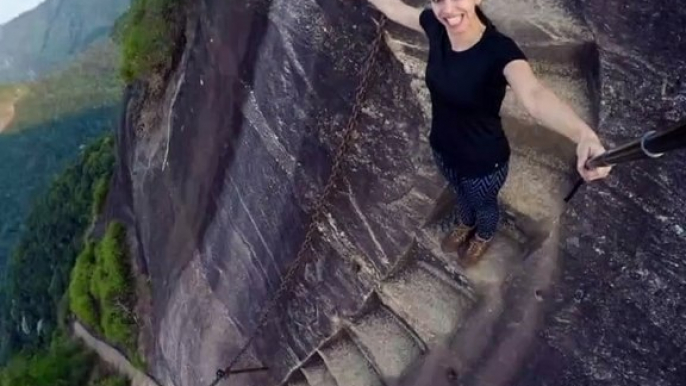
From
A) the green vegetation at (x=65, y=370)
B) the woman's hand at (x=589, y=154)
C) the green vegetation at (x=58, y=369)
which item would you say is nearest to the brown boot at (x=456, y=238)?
the woman's hand at (x=589, y=154)

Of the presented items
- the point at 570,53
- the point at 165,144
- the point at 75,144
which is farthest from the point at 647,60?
the point at 75,144

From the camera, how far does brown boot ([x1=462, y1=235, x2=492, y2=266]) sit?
6512 mm

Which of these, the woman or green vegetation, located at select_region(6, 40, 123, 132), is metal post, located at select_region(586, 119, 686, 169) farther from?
green vegetation, located at select_region(6, 40, 123, 132)

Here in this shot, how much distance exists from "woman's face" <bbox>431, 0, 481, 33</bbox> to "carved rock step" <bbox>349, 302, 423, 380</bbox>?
11.5 ft

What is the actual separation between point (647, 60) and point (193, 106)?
21.8 ft

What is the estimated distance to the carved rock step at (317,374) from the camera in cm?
861

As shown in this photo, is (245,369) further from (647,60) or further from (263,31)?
(647,60)

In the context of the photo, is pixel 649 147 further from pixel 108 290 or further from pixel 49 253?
pixel 49 253

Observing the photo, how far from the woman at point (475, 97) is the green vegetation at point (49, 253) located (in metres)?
13.9

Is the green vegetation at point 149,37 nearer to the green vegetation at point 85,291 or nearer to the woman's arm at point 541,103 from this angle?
the green vegetation at point 85,291

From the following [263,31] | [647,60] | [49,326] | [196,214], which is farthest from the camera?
[49,326]

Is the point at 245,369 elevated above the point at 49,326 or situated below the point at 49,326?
above

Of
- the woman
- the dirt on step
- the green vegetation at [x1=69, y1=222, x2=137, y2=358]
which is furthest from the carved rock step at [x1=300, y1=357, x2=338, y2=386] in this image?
the green vegetation at [x1=69, y1=222, x2=137, y2=358]

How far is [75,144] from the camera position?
48188 mm
